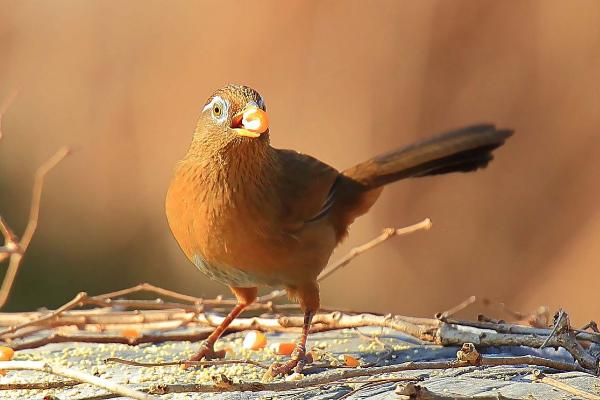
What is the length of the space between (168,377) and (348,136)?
459 centimetres

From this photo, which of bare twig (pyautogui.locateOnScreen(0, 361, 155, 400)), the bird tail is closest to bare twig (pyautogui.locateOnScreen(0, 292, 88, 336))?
bare twig (pyautogui.locateOnScreen(0, 361, 155, 400))

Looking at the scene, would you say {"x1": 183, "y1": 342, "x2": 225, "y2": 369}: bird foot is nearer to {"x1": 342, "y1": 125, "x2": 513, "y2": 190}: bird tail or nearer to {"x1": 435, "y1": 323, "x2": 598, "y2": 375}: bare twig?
{"x1": 435, "y1": 323, "x2": 598, "y2": 375}: bare twig

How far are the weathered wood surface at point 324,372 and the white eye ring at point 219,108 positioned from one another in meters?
0.91

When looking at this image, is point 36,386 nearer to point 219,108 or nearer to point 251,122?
point 251,122

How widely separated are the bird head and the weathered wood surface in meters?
0.82

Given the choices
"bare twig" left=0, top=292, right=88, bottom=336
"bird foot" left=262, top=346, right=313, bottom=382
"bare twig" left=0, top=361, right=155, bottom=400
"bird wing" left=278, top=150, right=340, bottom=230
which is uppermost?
"bird wing" left=278, top=150, right=340, bottom=230

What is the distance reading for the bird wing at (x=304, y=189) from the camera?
4.13 m

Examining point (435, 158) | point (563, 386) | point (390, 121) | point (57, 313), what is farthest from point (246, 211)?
point (390, 121)

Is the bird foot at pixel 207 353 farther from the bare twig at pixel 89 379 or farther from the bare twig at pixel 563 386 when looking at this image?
the bare twig at pixel 563 386

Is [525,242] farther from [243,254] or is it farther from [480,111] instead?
[243,254]

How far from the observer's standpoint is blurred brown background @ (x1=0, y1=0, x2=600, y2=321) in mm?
7598

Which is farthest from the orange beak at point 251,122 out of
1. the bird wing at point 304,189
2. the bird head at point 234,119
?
the bird wing at point 304,189

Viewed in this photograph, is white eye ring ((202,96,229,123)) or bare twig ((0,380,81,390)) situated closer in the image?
bare twig ((0,380,81,390))

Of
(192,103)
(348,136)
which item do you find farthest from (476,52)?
(192,103)
